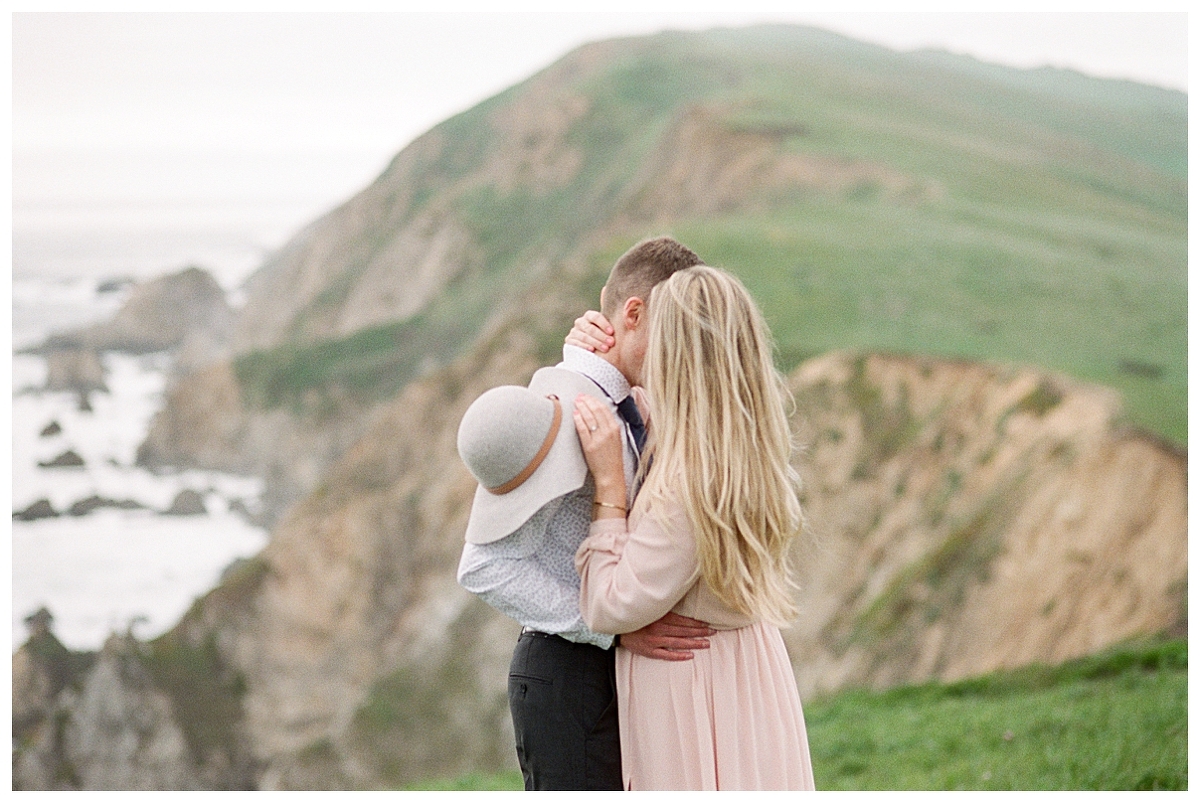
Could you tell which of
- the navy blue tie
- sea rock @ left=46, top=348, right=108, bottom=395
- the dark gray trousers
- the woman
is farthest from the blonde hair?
sea rock @ left=46, top=348, right=108, bottom=395

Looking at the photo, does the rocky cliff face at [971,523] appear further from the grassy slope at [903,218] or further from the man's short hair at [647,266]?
the man's short hair at [647,266]

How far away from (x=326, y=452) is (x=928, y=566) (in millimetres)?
31948

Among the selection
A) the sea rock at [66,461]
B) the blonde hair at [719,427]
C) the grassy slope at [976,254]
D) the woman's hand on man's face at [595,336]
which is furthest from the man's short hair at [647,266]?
the sea rock at [66,461]

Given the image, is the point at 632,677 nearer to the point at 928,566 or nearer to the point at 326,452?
the point at 928,566

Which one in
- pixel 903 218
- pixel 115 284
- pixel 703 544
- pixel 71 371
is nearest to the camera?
pixel 703 544

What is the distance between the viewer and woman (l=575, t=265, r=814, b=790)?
156 inches

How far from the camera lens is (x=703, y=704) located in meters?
4.23

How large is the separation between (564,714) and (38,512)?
5067cm

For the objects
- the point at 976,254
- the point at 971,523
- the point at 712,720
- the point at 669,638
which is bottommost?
the point at 971,523

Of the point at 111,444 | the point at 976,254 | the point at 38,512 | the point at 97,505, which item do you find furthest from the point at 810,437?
the point at 111,444

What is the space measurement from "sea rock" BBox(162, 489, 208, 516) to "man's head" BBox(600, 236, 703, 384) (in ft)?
152

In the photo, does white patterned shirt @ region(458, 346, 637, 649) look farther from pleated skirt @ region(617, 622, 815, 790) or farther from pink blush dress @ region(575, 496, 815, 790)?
pleated skirt @ region(617, 622, 815, 790)

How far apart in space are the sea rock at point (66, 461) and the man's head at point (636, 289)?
2172 inches

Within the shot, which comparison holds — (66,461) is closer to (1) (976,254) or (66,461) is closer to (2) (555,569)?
(1) (976,254)
